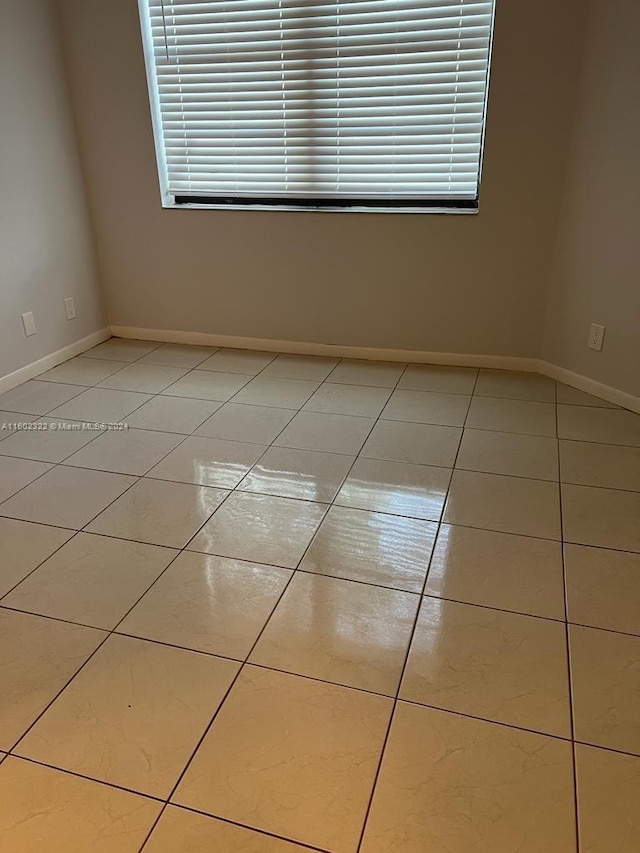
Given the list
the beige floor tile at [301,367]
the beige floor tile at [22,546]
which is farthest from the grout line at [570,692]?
the beige floor tile at [301,367]

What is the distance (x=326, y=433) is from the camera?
8.96 ft

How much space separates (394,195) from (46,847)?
3065mm

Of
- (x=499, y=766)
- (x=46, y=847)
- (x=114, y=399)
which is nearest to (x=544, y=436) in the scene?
(x=499, y=766)

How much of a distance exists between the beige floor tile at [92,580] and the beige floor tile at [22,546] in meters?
0.03

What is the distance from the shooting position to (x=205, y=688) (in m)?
1.48

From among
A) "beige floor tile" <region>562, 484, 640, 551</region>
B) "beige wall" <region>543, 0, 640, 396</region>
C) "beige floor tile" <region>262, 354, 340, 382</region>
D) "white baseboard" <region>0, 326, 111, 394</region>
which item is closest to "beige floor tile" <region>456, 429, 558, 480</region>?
"beige floor tile" <region>562, 484, 640, 551</region>

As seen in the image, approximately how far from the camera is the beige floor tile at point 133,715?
1.30 meters

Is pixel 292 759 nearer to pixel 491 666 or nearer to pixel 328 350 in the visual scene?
pixel 491 666

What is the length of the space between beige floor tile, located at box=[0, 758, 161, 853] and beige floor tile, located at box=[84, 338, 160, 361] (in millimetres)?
2697

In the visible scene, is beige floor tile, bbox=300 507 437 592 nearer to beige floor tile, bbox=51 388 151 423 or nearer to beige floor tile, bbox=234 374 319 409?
beige floor tile, bbox=234 374 319 409

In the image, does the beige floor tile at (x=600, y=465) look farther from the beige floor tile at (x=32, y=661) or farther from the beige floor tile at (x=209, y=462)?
the beige floor tile at (x=32, y=661)

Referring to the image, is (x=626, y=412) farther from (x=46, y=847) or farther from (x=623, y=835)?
(x=46, y=847)

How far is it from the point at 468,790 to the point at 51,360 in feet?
10.3

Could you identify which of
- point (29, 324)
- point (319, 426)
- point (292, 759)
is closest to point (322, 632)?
point (292, 759)
